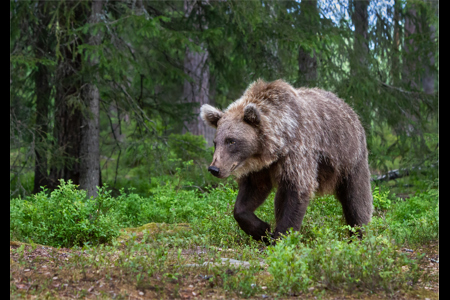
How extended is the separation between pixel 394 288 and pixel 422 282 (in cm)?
42

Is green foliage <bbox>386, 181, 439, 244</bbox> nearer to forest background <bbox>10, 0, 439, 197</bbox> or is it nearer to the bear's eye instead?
forest background <bbox>10, 0, 439, 197</bbox>

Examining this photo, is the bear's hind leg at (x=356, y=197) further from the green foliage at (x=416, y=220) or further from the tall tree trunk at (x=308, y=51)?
the tall tree trunk at (x=308, y=51)

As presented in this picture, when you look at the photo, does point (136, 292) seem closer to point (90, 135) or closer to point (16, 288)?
point (16, 288)

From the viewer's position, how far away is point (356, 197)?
6.71m

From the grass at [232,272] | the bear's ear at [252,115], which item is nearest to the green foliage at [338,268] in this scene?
the grass at [232,272]

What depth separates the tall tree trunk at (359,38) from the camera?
10.8m

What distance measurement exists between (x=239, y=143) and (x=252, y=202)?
3.22 ft

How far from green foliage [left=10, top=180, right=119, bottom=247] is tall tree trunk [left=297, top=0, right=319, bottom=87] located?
5.92m

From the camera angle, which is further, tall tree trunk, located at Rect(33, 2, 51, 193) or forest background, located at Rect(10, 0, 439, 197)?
tall tree trunk, located at Rect(33, 2, 51, 193)

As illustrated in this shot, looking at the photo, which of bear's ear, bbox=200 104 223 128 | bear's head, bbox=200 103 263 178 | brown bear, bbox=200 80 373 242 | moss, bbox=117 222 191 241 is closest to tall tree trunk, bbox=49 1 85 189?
moss, bbox=117 222 191 241

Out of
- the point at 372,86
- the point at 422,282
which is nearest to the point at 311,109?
the point at 422,282

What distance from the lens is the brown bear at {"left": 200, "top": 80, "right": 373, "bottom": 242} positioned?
5.76 metres

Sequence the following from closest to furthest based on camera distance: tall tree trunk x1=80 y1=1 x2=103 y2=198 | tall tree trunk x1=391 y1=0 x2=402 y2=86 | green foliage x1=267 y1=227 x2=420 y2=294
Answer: green foliage x1=267 y1=227 x2=420 y2=294 → tall tree trunk x1=80 y1=1 x2=103 y2=198 → tall tree trunk x1=391 y1=0 x2=402 y2=86
